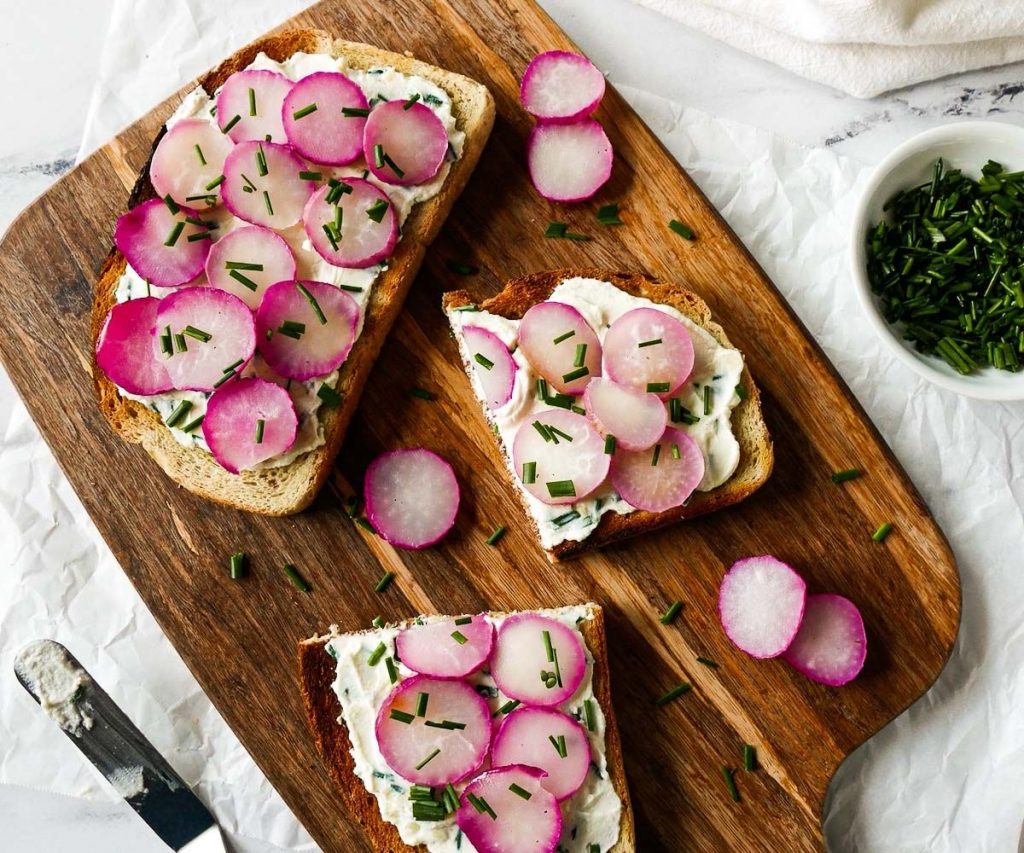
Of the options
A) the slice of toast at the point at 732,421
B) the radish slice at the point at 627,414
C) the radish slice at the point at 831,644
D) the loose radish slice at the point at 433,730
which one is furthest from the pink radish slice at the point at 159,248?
the radish slice at the point at 831,644

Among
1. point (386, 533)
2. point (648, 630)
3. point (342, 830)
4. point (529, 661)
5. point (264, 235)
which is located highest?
point (264, 235)

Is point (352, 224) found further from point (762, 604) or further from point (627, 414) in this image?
point (762, 604)

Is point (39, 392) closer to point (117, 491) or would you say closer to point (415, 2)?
point (117, 491)

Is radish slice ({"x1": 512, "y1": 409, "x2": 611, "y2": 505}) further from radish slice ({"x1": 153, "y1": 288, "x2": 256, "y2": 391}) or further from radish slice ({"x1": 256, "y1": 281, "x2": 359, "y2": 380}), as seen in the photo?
radish slice ({"x1": 153, "y1": 288, "x2": 256, "y2": 391})

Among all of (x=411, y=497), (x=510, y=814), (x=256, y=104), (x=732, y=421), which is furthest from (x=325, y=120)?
(x=510, y=814)

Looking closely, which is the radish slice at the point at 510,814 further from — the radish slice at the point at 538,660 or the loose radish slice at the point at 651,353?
the loose radish slice at the point at 651,353

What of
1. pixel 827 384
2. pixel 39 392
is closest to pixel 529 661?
pixel 827 384

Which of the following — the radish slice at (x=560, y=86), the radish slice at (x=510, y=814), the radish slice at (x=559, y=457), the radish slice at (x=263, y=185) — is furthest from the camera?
the radish slice at (x=560, y=86)
